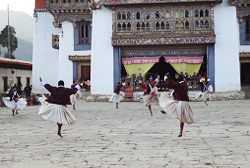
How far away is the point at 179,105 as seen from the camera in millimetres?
7734

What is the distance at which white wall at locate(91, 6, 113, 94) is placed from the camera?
2042 cm

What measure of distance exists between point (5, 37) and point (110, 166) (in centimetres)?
4443

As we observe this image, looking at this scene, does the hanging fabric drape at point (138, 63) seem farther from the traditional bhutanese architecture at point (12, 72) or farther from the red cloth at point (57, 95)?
the traditional bhutanese architecture at point (12, 72)

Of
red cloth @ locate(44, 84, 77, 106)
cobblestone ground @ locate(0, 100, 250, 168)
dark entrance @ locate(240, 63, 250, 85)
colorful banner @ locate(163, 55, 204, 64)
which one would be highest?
colorful banner @ locate(163, 55, 204, 64)

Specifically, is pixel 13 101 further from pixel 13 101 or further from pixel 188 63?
pixel 188 63

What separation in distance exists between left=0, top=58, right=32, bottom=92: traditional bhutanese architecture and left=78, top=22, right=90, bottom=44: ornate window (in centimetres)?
976

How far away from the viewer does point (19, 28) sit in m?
176

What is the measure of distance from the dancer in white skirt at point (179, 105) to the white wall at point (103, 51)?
12565mm

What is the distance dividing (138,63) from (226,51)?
5.46m

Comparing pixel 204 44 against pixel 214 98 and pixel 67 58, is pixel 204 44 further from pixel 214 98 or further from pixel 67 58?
pixel 67 58

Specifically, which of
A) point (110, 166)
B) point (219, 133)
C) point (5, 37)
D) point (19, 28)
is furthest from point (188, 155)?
point (19, 28)

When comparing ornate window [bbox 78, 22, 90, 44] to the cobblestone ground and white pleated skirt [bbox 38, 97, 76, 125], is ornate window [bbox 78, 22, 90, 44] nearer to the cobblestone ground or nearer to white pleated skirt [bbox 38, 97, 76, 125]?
the cobblestone ground

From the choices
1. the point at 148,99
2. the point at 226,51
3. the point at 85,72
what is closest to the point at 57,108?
the point at 148,99

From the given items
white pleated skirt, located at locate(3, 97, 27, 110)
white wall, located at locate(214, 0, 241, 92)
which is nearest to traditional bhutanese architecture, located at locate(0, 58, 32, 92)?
white pleated skirt, located at locate(3, 97, 27, 110)
